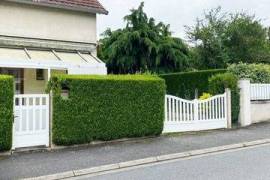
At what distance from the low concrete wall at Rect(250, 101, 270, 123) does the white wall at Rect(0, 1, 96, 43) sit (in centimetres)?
920

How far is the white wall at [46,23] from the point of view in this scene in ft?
61.2

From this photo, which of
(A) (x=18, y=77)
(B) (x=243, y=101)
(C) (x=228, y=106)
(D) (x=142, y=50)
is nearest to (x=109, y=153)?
(C) (x=228, y=106)

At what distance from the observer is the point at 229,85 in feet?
52.6

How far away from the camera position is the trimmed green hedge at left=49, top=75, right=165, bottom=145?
11.8m

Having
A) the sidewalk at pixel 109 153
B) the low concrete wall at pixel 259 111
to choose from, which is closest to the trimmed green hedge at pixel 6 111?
the sidewalk at pixel 109 153

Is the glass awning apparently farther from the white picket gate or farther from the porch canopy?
the white picket gate

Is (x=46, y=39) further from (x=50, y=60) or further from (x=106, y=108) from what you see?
(x=106, y=108)

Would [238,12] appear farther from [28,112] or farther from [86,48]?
[28,112]

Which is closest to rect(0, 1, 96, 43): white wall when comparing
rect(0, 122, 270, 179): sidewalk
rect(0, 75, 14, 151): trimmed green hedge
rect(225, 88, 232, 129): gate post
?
rect(0, 75, 14, 151): trimmed green hedge

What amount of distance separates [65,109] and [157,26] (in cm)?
2165

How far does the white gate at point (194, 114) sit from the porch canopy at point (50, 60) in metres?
5.51

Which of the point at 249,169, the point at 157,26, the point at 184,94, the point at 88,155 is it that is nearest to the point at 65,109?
the point at 88,155

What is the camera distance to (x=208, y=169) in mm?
9086

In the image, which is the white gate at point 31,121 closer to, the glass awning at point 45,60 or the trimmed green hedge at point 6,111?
the trimmed green hedge at point 6,111
